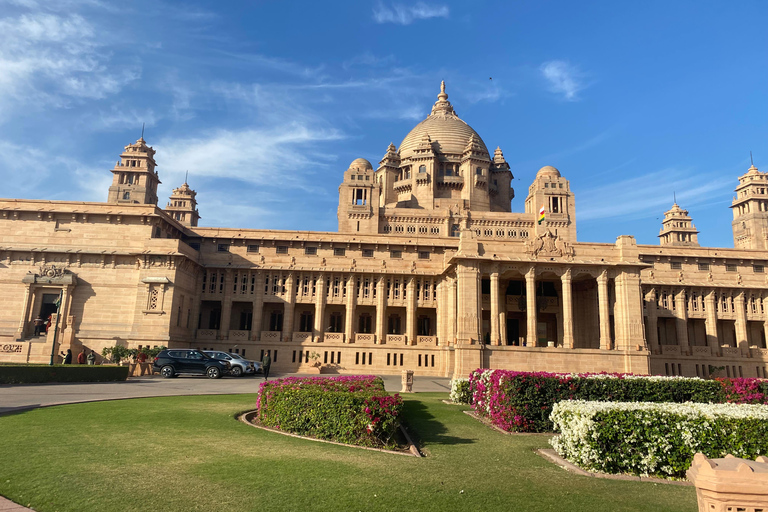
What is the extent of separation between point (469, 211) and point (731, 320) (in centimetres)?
2967

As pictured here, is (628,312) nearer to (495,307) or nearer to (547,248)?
(547,248)

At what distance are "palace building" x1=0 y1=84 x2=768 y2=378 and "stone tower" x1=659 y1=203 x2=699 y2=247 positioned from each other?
52.0 m

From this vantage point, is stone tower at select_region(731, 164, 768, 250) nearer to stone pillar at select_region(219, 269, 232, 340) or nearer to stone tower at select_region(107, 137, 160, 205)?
stone pillar at select_region(219, 269, 232, 340)

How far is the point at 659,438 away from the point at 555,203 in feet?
186

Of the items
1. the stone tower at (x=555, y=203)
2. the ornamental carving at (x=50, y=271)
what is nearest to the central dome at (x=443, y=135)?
the stone tower at (x=555, y=203)

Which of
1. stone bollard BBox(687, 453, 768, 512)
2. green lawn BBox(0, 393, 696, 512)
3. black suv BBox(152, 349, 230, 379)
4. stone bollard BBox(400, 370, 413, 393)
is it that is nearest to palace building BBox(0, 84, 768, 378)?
black suv BBox(152, 349, 230, 379)

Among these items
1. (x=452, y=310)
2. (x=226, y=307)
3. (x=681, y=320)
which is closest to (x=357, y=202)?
(x=226, y=307)

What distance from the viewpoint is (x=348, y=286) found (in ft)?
154

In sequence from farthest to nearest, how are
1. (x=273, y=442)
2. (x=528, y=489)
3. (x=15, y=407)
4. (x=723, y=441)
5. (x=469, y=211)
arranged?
(x=469, y=211)
(x=15, y=407)
(x=273, y=442)
(x=723, y=441)
(x=528, y=489)

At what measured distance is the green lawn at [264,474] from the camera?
24.0 ft

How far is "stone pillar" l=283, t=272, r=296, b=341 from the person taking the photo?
45.3 m

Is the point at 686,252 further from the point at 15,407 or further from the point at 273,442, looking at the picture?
the point at 15,407

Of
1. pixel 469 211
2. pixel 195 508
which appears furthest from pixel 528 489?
pixel 469 211

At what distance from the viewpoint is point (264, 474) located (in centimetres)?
852
